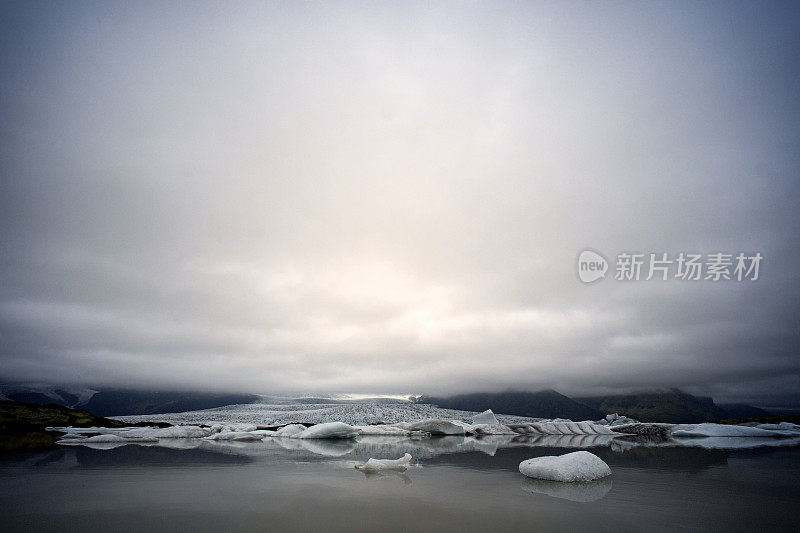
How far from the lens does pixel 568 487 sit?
354 inches

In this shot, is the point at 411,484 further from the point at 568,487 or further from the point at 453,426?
the point at 453,426

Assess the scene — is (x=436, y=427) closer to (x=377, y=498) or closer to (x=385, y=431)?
(x=385, y=431)

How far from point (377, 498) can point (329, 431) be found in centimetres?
2099

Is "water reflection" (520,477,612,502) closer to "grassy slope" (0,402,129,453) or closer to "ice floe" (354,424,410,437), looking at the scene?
A: "ice floe" (354,424,410,437)

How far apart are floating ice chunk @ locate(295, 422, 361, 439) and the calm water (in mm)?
14969

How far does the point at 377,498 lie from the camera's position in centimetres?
776

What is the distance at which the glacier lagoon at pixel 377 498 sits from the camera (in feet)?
19.7

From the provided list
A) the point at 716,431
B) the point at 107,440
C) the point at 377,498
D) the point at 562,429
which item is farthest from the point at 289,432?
the point at 716,431

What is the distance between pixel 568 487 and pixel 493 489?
1.79m

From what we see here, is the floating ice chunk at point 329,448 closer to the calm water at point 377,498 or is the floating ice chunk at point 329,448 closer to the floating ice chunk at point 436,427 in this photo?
the calm water at point 377,498

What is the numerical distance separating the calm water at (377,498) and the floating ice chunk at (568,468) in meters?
0.40

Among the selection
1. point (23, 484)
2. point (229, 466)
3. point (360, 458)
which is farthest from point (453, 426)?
point (23, 484)

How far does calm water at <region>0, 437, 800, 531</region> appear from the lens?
5.99 metres

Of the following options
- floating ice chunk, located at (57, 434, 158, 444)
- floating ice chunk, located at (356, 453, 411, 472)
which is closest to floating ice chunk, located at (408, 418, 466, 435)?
floating ice chunk, located at (57, 434, 158, 444)
